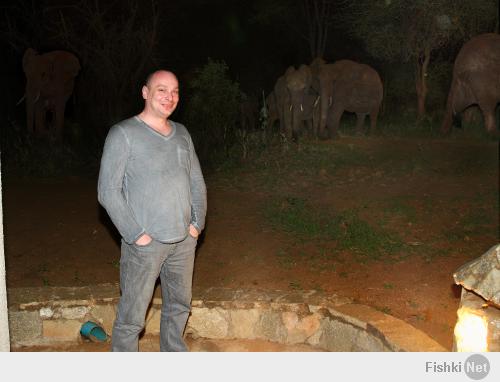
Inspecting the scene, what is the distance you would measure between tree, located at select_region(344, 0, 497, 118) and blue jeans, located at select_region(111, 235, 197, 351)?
757cm

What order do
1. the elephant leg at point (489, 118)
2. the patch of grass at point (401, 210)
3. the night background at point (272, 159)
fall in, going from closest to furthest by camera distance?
the night background at point (272, 159)
the patch of grass at point (401, 210)
the elephant leg at point (489, 118)

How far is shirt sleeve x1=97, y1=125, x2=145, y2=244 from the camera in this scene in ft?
11.6

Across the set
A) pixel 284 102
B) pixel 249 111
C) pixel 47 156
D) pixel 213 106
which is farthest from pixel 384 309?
pixel 249 111

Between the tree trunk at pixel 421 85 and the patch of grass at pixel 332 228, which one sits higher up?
the tree trunk at pixel 421 85

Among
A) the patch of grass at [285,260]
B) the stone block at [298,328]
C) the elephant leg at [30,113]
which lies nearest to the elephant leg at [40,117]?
the elephant leg at [30,113]

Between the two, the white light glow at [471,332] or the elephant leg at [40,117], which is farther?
the elephant leg at [40,117]

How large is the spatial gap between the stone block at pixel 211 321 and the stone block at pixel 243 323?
0.15 feet

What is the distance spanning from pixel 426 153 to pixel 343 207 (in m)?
3.57

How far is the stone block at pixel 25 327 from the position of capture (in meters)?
4.93

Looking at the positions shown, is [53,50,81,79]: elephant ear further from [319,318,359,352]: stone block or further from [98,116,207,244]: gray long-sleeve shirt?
[98,116,207,244]: gray long-sleeve shirt

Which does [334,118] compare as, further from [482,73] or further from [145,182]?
[145,182]

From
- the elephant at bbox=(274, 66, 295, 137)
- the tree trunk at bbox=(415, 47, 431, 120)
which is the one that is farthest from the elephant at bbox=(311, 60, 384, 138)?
the tree trunk at bbox=(415, 47, 431, 120)

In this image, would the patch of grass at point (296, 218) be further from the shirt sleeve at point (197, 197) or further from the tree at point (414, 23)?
the tree at point (414, 23)

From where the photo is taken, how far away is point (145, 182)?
3.61 metres
